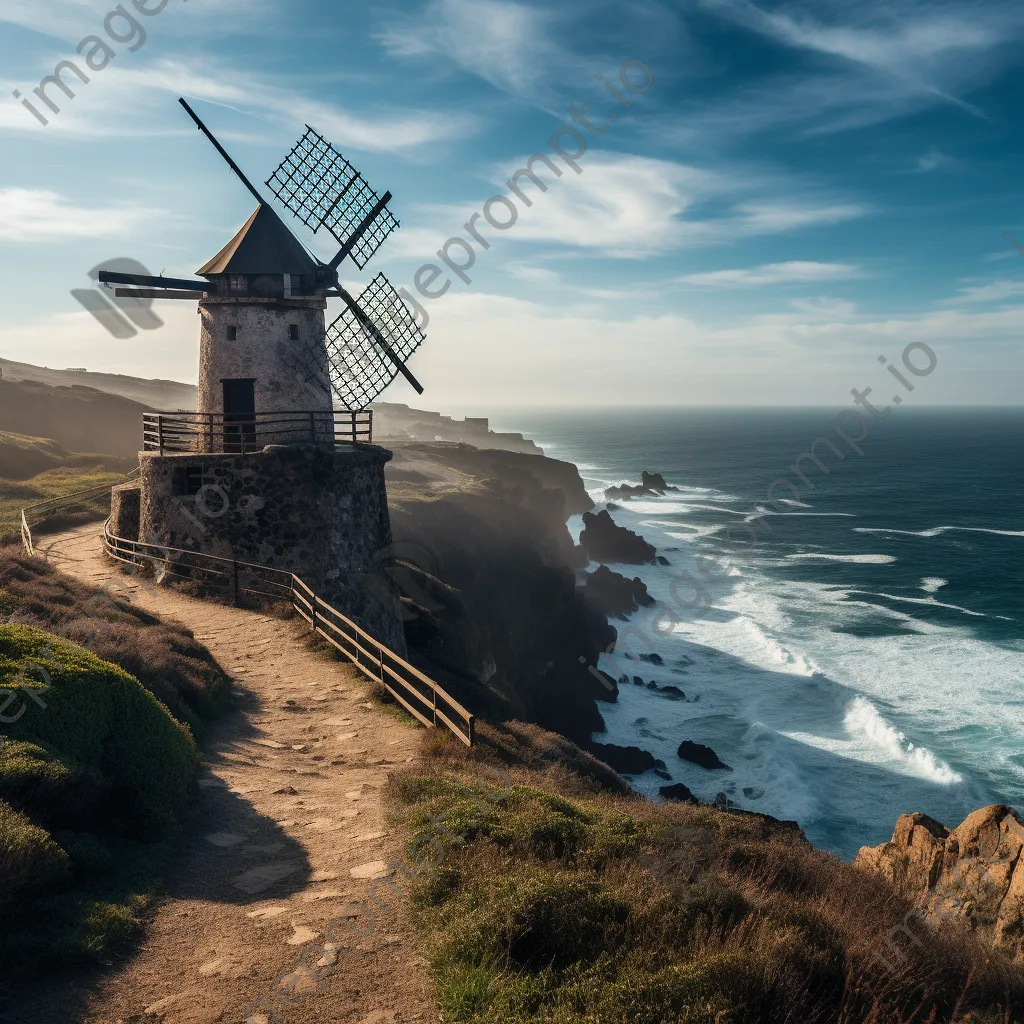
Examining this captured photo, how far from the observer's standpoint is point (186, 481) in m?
21.0

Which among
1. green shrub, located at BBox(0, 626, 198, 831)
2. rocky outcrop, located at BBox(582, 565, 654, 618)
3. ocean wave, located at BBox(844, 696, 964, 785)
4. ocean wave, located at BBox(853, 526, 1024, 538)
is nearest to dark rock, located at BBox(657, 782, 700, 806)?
ocean wave, located at BBox(844, 696, 964, 785)

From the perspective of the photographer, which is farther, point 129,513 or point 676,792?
point 676,792

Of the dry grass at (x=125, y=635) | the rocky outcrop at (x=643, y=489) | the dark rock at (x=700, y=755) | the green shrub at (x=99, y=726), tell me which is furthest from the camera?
the rocky outcrop at (x=643, y=489)

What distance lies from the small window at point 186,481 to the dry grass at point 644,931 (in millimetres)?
14034

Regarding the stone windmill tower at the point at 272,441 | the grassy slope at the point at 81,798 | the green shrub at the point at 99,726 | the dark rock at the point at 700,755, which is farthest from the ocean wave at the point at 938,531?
the green shrub at the point at 99,726

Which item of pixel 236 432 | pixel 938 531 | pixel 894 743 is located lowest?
pixel 894 743

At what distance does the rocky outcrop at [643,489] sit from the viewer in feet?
373

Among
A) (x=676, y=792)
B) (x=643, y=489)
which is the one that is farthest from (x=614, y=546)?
(x=676, y=792)

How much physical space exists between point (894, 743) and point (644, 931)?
3227cm

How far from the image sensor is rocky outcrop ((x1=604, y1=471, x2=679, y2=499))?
373 ft

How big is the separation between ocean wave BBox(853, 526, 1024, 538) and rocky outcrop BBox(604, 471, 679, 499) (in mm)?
37661

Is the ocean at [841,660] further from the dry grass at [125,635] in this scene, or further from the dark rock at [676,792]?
the dry grass at [125,635]

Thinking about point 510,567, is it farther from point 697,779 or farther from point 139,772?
point 139,772

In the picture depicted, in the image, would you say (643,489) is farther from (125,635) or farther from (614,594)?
(125,635)
